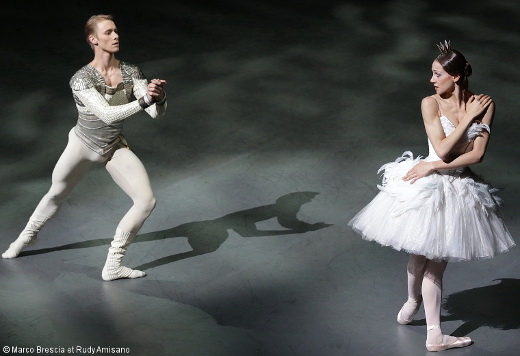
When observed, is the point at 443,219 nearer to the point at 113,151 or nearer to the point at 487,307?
the point at 487,307

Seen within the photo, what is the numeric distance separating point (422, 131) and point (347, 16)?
2351 mm

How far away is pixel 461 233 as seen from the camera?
A: 4980 millimetres

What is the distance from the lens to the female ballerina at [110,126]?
5.70 m

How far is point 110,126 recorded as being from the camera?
5871 millimetres

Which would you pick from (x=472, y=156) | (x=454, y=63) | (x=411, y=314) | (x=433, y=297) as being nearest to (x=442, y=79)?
(x=454, y=63)

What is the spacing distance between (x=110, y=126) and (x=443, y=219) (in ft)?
6.50

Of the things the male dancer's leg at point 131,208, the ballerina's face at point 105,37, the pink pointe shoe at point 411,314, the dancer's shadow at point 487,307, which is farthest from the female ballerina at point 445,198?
the ballerina's face at point 105,37

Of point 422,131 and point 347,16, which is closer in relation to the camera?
point 422,131

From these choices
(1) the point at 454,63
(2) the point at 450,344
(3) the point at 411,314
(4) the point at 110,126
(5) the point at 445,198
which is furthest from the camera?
(4) the point at 110,126

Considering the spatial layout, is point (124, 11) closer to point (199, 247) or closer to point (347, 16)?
point (347, 16)

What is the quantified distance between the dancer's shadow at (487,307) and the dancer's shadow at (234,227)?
1208 mm

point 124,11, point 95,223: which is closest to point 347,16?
point 124,11

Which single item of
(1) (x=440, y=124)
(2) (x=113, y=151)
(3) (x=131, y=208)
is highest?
(1) (x=440, y=124)

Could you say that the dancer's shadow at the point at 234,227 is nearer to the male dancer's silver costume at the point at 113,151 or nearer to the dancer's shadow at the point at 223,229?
the dancer's shadow at the point at 223,229
